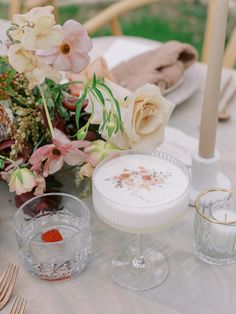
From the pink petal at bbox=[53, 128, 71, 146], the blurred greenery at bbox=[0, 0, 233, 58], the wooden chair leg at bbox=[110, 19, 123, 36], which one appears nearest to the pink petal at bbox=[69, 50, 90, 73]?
the pink petal at bbox=[53, 128, 71, 146]

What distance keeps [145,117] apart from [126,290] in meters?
0.29

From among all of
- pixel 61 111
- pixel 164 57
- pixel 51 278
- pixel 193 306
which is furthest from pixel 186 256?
pixel 164 57

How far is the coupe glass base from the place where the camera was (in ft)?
3.10

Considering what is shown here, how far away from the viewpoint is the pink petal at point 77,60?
924 mm

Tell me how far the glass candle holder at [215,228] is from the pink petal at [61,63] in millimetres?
319

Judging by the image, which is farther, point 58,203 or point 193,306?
point 58,203

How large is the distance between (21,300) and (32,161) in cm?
23

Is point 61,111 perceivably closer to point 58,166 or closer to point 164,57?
point 58,166

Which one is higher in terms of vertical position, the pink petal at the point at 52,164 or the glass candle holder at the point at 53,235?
the pink petal at the point at 52,164

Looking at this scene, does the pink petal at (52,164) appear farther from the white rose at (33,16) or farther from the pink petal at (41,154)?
the white rose at (33,16)

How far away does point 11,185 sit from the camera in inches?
37.7

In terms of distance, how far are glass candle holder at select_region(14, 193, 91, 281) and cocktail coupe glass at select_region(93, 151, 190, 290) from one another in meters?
0.07

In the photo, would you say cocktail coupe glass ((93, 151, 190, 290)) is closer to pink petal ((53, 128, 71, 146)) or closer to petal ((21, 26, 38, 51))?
pink petal ((53, 128, 71, 146))

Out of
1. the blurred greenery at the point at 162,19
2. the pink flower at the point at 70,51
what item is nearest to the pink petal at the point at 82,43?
the pink flower at the point at 70,51
